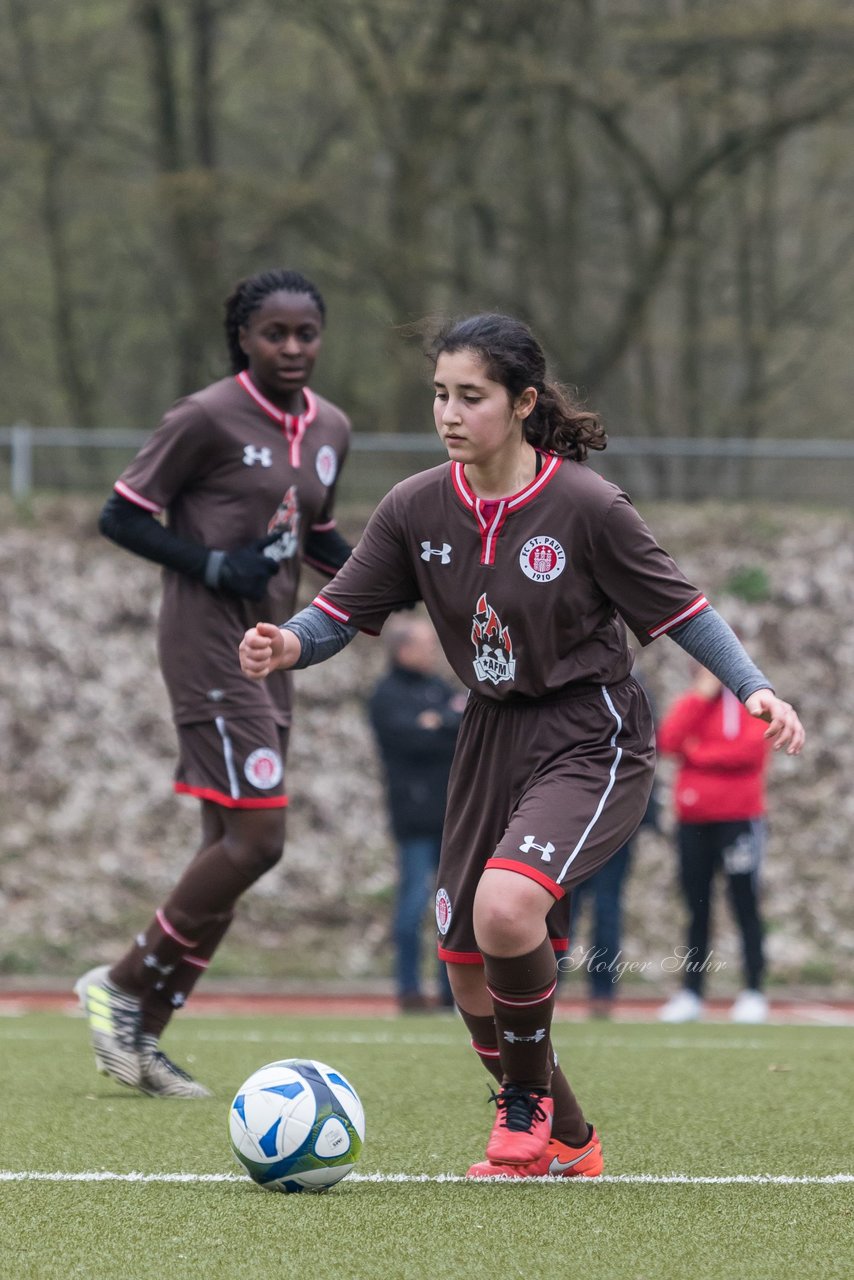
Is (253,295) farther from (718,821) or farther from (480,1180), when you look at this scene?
(718,821)

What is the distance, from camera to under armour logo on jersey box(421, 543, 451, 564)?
4.43 metres

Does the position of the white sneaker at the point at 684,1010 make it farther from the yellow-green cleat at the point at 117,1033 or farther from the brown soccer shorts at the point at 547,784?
the brown soccer shorts at the point at 547,784

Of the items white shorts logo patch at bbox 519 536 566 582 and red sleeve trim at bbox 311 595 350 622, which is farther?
red sleeve trim at bbox 311 595 350 622

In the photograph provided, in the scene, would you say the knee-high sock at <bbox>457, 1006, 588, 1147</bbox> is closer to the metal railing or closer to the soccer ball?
the soccer ball

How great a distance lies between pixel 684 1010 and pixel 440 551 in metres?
6.44

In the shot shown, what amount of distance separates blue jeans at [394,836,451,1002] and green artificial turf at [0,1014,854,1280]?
3.63m

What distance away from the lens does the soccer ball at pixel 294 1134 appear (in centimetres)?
401

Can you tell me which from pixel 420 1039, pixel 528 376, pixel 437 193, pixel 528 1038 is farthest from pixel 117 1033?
pixel 437 193

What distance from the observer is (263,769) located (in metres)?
5.81

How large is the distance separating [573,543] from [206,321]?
49.9ft

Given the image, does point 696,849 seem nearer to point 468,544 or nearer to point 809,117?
point 468,544

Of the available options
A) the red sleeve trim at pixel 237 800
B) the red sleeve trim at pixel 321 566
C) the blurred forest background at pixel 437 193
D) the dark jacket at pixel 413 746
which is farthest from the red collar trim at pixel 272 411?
the blurred forest background at pixel 437 193

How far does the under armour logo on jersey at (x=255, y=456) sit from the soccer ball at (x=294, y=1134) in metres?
2.46

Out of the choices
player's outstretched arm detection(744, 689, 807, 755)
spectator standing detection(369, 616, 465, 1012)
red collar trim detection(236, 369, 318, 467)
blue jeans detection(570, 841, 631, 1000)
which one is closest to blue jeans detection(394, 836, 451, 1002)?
spectator standing detection(369, 616, 465, 1012)
